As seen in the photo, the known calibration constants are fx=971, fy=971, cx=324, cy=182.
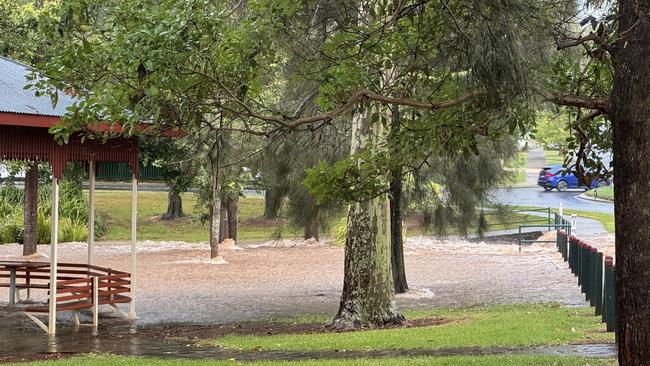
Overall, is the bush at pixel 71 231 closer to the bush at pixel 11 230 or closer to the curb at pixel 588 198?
the bush at pixel 11 230

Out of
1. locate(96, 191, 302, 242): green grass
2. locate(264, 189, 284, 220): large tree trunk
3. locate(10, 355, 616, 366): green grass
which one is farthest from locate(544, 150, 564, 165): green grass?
locate(10, 355, 616, 366): green grass

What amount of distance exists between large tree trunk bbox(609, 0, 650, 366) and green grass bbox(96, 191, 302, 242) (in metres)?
26.3

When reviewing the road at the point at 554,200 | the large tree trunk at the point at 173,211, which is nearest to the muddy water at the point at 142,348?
the large tree trunk at the point at 173,211

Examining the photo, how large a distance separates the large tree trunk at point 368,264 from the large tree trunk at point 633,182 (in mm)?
8593

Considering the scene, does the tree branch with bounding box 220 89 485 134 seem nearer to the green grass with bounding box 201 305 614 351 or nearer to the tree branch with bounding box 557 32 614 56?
the tree branch with bounding box 557 32 614 56

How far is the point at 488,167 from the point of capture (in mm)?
22203

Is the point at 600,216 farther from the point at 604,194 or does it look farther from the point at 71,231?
the point at 71,231

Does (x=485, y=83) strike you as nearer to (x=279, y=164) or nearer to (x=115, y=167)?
(x=115, y=167)

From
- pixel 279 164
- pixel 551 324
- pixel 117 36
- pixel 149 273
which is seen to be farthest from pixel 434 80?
pixel 149 273

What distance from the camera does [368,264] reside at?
15.9 m

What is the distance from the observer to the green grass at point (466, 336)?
38.1ft

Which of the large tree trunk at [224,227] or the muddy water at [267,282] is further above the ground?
the large tree trunk at [224,227]

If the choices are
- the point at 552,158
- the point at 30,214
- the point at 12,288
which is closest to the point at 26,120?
the point at 12,288

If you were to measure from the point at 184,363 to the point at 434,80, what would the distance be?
13.1 ft
